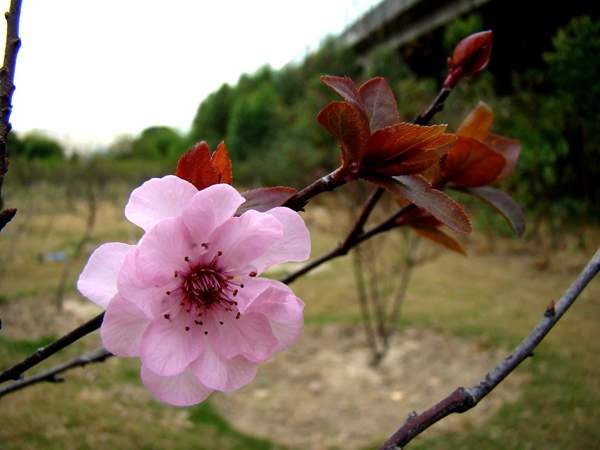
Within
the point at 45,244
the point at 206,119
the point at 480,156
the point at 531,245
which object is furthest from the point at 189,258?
the point at 206,119

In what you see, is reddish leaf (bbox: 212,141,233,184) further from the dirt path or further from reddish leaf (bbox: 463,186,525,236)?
the dirt path

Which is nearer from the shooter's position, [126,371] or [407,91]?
[126,371]

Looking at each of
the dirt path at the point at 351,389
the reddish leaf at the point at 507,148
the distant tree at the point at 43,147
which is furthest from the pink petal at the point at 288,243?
the distant tree at the point at 43,147

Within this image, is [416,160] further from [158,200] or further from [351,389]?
[351,389]

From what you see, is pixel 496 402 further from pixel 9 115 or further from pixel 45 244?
pixel 45 244

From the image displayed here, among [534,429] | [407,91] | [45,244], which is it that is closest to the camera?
[534,429]

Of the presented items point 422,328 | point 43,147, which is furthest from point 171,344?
point 43,147

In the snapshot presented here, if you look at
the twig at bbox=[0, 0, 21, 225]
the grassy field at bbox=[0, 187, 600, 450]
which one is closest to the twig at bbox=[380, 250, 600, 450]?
the twig at bbox=[0, 0, 21, 225]
